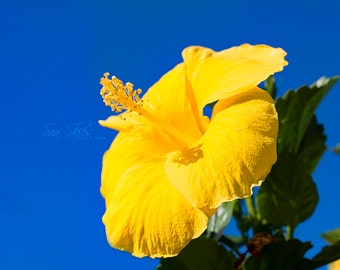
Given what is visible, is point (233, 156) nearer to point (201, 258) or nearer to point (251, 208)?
Result: point (201, 258)

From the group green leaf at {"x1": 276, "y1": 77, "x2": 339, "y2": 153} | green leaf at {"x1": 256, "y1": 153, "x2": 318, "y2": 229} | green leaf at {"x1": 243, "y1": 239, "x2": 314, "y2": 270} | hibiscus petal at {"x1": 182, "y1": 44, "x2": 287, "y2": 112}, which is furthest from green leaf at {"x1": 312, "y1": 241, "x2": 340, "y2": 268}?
hibiscus petal at {"x1": 182, "y1": 44, "x2": 287, "y2": 112}

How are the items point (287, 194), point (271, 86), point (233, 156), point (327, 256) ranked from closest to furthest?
point (233, 156) → point (327, 256) → point (287, 194) → point (271, 86)

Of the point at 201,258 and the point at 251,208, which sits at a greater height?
the point at 251,208

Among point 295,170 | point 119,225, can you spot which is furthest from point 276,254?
point 119,225

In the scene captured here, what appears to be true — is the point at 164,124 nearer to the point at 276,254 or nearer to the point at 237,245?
the point at 276,254

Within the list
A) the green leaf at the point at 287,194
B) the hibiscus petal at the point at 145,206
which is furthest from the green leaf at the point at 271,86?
the hibiscus petal at the point at 145,206

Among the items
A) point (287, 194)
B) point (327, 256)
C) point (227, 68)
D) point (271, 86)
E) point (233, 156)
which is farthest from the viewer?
point (271, 86)

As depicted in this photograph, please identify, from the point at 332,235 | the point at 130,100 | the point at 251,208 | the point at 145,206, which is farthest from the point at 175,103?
the point at 332,235
